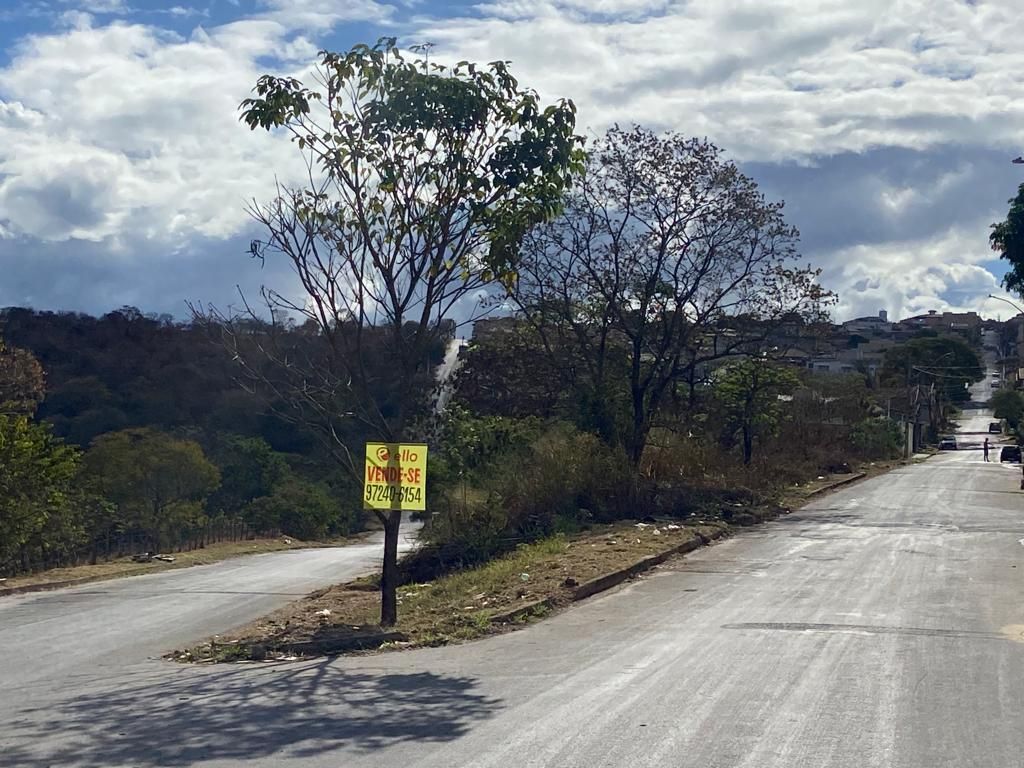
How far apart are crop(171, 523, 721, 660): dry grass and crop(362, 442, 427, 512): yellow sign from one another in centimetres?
130

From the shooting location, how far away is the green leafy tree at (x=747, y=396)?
3962cm

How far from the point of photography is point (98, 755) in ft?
24.6

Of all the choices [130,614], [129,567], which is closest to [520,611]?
[130,614]

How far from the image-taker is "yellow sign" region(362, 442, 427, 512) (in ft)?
39.6

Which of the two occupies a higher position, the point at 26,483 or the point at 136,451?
the point at 136,451

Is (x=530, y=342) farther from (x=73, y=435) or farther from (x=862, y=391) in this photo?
(x=862, y=391)

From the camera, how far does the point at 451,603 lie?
14.2m

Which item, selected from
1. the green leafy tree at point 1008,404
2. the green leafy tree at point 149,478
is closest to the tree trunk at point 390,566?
the green leafy tree at point 149,478

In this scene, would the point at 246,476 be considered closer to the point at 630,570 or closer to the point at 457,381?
the point at 457,381

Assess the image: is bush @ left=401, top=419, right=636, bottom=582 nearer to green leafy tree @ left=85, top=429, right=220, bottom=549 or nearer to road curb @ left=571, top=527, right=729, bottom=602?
road curb @ left=571, top=527, right=729, bottom=602

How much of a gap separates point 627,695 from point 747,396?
106ft

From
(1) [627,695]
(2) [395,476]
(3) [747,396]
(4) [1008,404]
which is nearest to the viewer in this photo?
(1) [627,695]

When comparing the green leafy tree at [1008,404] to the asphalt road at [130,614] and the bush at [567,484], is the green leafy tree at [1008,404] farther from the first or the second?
the asphalt road at [130,614]

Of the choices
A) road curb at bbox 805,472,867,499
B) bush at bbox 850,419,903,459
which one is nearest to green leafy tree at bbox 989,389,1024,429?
bush at bbox 850,419,903,459
